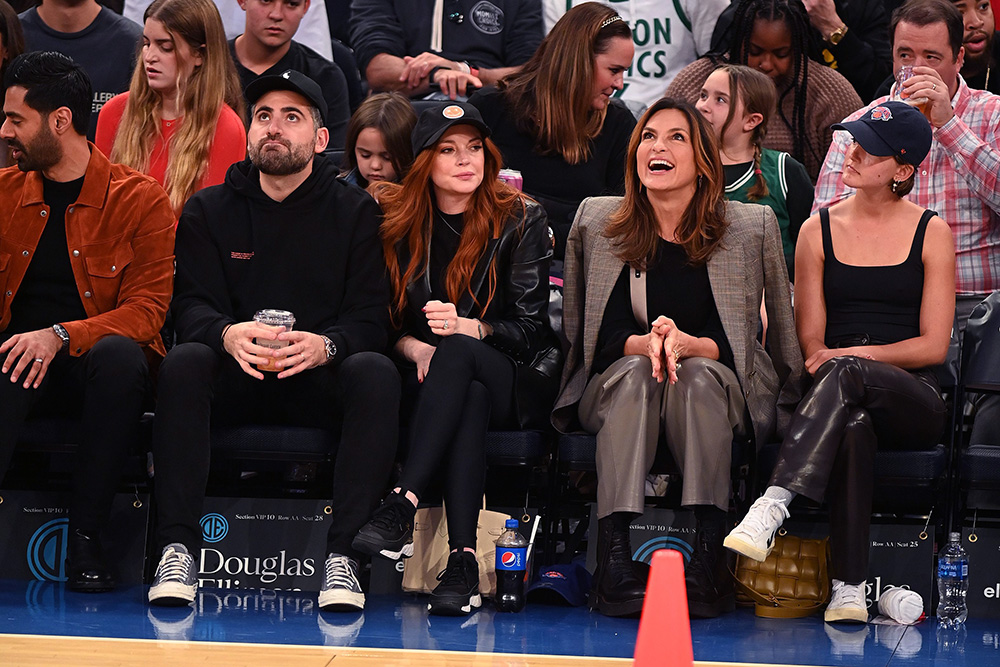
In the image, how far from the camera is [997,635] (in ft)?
12.9

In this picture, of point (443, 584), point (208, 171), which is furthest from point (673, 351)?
point (208, 171)

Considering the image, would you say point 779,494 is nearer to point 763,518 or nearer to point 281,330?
point 763,518

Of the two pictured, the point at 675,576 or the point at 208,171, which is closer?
the point at 675,576

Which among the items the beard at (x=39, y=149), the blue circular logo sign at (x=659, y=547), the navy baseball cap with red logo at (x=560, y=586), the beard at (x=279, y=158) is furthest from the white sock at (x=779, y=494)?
the beard at (x=39, y=149)

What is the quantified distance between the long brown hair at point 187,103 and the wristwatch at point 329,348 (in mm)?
1163

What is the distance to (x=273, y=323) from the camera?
13.8 ft

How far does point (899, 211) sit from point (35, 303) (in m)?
3.00

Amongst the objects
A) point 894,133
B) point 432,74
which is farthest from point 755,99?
point 432,74

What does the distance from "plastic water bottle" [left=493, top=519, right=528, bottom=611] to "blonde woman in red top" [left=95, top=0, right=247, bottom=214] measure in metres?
1.99

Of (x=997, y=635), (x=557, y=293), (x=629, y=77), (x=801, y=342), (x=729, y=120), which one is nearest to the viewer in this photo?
(x=997, y=635)

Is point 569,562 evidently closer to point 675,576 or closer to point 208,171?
point 675,576

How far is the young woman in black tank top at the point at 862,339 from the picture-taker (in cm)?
400

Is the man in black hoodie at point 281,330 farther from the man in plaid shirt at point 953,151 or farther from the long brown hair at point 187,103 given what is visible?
the man in plaid shirt at point 953,151

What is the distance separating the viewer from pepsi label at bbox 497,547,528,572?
13.3ft
